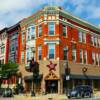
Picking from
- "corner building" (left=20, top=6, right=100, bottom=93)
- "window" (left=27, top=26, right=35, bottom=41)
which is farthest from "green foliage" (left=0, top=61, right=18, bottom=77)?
"window" (left=27, top=26, right=35, bottom=41)

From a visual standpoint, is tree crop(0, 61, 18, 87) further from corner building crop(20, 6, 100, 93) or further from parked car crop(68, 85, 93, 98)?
parked car crop(68, 85, 93, 98)

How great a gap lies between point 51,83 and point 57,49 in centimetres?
587

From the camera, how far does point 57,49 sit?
43688 millimetres

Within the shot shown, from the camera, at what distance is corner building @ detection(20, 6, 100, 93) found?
4275cm

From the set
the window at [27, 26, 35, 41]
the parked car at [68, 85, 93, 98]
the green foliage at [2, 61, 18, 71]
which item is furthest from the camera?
the window at [27, 26, 35, 41]

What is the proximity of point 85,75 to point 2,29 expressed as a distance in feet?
71.2

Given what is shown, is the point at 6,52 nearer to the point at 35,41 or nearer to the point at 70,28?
the point at 35,41

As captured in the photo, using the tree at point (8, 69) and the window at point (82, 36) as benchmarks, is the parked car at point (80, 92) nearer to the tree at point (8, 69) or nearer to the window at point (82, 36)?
the tree at point (8, 69)

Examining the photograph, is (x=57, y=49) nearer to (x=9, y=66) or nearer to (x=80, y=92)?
(x=9, y=66)

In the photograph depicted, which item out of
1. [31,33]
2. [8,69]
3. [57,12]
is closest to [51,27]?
[57,12]

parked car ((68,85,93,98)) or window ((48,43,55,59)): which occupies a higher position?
window ((48,43,55,59))

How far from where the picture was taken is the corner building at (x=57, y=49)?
42.8m

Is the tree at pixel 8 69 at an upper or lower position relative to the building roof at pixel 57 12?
lower

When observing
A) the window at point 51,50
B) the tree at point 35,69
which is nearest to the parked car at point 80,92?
the tree at point 35,69
